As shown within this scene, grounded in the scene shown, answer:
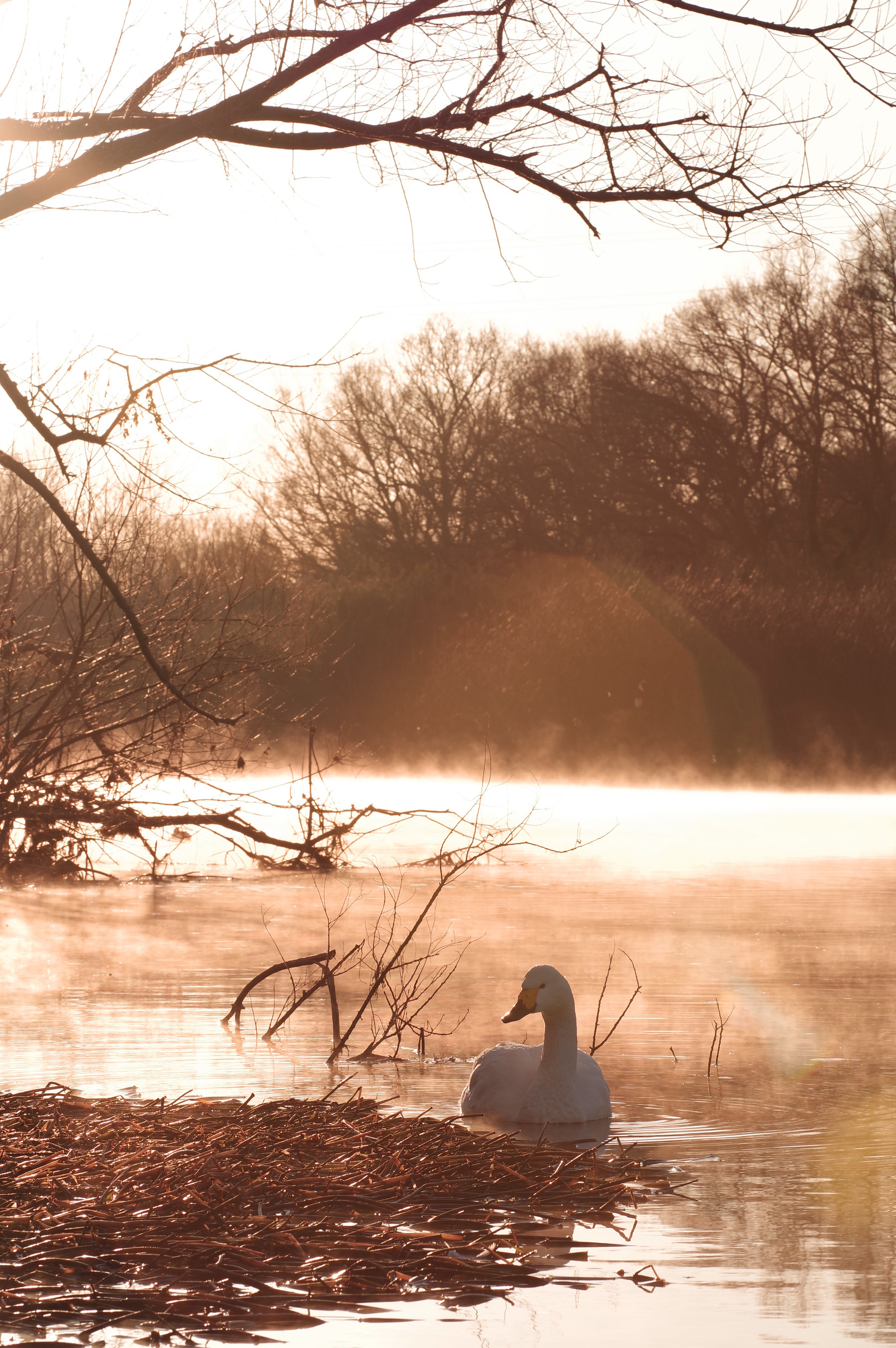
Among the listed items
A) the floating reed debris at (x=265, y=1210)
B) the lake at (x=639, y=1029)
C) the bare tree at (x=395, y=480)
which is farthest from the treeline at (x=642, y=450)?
the floating reed debris at (x=265, y=1210)

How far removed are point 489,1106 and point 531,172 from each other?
3465mm

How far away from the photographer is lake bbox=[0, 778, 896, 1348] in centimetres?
473

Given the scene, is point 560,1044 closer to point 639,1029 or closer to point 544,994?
point 544,994

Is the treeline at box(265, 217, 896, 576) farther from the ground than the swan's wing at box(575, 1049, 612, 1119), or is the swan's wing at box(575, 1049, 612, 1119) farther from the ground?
the treeline at box(265, 217, 896, 576)

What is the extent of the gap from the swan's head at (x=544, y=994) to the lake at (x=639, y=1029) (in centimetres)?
48

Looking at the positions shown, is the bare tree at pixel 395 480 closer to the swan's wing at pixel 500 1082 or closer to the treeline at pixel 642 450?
the treeline at pixel 642 450

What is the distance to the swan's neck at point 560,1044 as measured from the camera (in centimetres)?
695

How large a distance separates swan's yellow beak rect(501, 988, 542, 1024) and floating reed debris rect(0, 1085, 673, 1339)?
0.89m

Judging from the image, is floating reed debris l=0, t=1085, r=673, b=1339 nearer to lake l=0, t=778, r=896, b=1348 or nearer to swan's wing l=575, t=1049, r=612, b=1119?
lake l=0, t=778, r=896, b=1348

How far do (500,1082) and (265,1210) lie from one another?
2018mm

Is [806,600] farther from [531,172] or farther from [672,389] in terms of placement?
[531,172]

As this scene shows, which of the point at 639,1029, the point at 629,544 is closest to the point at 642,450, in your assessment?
the point at 629,544

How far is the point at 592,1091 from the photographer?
687cm

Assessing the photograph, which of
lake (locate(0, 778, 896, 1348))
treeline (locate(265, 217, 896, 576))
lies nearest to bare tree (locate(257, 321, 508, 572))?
treeline (locate(265, 217, 896, 576))
